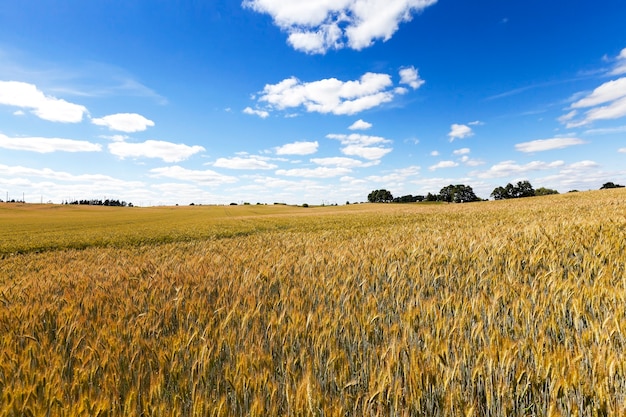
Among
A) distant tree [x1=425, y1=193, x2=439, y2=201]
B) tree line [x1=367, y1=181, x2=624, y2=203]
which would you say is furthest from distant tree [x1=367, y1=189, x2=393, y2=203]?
distant tree [x1=425, y1=193, x2=439, y2=201]

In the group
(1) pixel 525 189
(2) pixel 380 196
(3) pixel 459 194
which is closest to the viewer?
(1) pixel 525 189

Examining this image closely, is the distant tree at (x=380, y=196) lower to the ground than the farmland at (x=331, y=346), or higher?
higher

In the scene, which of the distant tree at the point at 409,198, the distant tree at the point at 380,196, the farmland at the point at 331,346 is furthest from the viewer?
the distant tree at the point at 380,196

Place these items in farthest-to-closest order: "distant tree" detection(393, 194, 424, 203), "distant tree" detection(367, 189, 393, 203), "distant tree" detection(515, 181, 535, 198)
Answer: "distant tree" detection(367, 189, 393, 203) → "distant tree" detection(393, 194, 424, 203) → "distant tree" detection(515, 181, 535, 198)

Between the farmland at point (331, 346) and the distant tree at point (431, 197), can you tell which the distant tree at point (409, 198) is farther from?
the farmland at point (331, 346)

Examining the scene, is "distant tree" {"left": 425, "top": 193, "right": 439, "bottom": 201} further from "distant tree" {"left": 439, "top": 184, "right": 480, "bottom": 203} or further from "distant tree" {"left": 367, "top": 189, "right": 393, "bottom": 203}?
"distant tree" {"left": 367, "top": 189, "right": 393, "bottom": 203}

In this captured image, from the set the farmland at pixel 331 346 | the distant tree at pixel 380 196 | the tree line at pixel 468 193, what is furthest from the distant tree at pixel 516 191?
the farmland at pixel 331 346

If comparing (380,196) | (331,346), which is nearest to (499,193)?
(380,196)

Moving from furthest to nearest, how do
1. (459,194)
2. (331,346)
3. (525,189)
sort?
(459,194), (525,189), (331,346)

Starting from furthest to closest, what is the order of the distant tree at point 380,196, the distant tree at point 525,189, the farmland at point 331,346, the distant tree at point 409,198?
1. the distant tree at point 380,196
2. the distant tree at point 409,198
3. the distant tree at point 525,189
4. the farmland at point 331,346

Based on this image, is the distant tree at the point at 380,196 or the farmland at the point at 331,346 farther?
the distant tree at the point at 380,196

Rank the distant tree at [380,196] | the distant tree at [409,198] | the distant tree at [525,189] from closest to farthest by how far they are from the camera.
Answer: the distant tree at [525,189]
the distant tree at [409,198]
the distant tree at [380,196]

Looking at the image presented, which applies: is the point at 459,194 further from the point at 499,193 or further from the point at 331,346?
the point at 331,346

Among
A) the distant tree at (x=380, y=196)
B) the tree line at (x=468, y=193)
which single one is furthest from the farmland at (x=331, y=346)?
the distant tree at (x=380, y=196)
